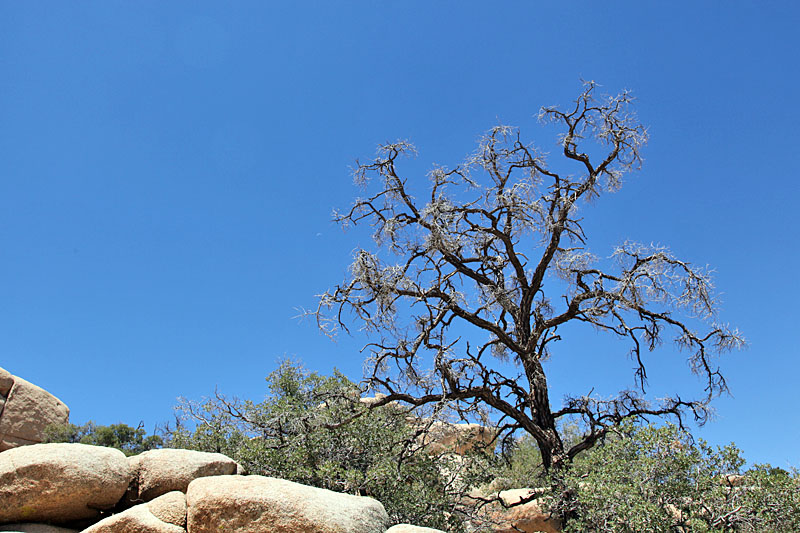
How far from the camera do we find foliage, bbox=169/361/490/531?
10664 millimetres

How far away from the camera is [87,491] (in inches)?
350

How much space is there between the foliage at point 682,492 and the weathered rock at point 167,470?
19.4ft

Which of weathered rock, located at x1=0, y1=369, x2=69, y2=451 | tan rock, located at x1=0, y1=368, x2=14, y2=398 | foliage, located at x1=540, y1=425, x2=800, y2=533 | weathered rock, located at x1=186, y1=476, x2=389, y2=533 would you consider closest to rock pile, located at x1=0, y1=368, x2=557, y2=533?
weathered rock, located at x1=186, y1=476, x2=389, y2=533

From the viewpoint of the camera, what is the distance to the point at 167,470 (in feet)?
30.6

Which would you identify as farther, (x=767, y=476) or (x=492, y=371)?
(x=492, y=371)

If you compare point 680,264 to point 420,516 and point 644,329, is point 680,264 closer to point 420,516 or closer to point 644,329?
point 644,329

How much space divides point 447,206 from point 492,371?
384 cm

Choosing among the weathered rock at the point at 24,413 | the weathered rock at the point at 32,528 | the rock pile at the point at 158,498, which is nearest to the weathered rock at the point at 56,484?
the rock pile at the point at 158,498

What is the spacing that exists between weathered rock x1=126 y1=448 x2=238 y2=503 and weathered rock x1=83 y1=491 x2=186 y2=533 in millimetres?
589

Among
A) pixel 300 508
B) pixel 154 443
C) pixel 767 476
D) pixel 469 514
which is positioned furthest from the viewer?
pixel 154 443

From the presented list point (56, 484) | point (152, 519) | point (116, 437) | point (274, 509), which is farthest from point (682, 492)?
point (116, 437)

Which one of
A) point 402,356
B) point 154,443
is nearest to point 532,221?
point 402,356

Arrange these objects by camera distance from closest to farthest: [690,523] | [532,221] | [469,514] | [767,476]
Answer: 1. [690,523]
2. [767,476]
3. [469,514]
4. [532,221]

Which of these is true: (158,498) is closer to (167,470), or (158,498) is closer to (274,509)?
(167,470)
